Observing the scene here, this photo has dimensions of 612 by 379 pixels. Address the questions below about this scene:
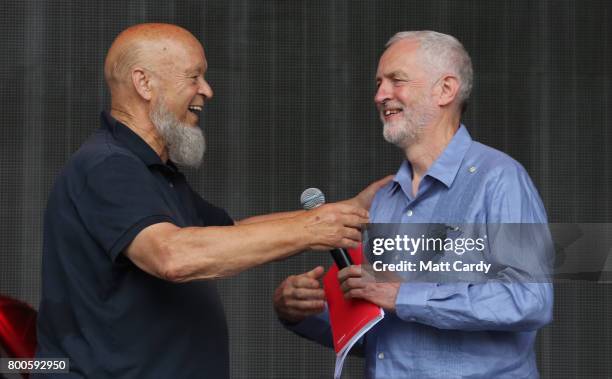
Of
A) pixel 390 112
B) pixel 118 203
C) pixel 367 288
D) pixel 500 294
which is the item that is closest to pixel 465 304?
pixel 500 294

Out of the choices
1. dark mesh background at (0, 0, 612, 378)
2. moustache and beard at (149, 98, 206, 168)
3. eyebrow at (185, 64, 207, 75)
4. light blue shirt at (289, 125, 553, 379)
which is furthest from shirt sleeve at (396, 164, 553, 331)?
dark mesh background at (0, 0, 612, 378)

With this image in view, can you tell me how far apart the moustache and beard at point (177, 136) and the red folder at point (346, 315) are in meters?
0.52

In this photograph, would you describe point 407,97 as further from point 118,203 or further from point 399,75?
point 118,203

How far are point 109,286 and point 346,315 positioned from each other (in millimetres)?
629

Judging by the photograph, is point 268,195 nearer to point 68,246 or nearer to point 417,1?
point 417,1

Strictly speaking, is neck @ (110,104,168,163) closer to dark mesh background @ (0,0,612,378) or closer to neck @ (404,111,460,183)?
neck @ (404,111,460,183)

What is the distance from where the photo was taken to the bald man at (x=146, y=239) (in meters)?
2.58

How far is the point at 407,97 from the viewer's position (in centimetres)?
299

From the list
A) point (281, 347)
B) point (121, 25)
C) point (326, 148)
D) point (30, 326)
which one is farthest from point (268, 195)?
point (30, 326)

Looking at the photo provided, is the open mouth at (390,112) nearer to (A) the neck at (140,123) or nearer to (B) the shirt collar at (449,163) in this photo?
(B) the shirt collar at (449,163)

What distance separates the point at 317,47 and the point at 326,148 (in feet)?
1.61

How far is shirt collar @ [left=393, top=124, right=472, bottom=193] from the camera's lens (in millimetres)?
2887

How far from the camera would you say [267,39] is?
5.14m

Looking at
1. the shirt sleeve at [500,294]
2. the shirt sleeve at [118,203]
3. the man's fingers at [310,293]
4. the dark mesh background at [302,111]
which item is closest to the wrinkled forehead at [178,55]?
the shirt sleeve at [118,203]
